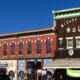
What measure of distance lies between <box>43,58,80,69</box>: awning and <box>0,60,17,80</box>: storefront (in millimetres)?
9115

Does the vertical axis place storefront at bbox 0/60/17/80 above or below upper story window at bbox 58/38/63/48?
below

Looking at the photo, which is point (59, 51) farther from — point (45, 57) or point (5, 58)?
point (5, 58)

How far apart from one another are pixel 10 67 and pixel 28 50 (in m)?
4.75

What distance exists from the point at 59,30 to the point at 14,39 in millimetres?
9260

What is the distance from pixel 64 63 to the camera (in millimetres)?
43219

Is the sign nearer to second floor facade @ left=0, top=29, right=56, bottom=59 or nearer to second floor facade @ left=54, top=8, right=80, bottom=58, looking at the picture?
second floor facade @ left=0, top=29, right=56, bottom=59

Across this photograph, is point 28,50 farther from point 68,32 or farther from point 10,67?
point 68,32

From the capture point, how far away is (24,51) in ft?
168

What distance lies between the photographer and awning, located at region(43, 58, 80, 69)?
41.8 m

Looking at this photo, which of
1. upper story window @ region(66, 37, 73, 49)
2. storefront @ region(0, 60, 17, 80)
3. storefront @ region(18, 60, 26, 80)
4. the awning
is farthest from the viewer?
storefront @ region(0, 60, 17, 80)

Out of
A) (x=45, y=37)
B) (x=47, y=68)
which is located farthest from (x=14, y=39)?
(x=47, y=68)

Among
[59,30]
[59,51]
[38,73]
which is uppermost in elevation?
[59,30]

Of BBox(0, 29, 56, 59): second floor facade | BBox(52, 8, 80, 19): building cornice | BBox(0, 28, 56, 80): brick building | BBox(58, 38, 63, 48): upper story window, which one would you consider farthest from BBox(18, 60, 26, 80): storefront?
BBox(52, 8, 80, 19): building cornice

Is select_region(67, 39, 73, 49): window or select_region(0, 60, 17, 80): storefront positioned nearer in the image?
select_region(67, 39, 73, 49): window
